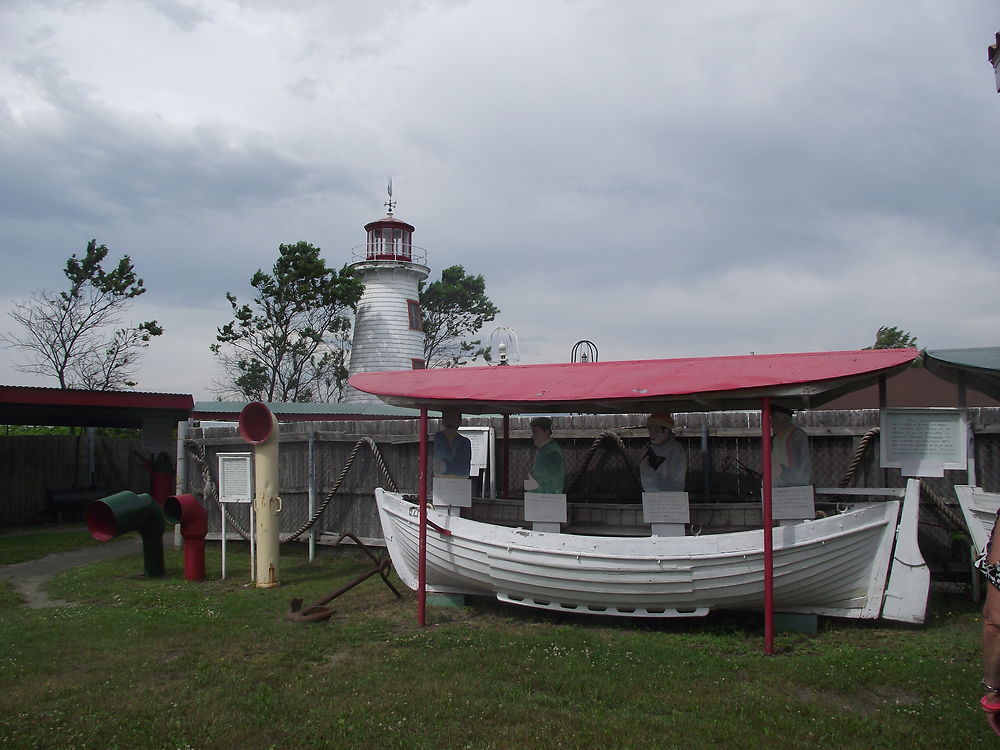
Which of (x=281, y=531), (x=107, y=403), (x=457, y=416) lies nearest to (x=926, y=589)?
(x=457, y=416)

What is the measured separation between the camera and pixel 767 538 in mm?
6789

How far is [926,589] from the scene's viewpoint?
683 centimetres

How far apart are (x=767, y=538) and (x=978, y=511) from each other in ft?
6.01

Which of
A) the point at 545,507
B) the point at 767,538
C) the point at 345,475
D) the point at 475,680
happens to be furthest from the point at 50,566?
the point at 767,538

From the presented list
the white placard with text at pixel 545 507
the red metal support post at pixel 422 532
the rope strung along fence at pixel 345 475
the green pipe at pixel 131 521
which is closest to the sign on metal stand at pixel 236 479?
the green pipe at pixel 131 521

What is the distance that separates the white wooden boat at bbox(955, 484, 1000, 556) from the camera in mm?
6727

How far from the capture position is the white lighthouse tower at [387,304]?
114ft

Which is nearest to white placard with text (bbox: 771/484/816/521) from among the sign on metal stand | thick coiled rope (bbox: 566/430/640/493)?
thick coiled rope (bbox: 566/430/640/493)

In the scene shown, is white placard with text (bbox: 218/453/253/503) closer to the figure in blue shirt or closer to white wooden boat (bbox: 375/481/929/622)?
the figure in blue shirt

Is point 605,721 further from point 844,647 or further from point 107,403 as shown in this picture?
point 107,403

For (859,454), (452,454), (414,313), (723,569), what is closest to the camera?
(723,569)

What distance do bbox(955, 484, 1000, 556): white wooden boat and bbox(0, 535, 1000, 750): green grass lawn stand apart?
83 cm

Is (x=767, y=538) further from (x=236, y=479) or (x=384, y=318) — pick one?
(x=384, y=318)

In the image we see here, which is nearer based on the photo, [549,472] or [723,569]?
[723,569]
